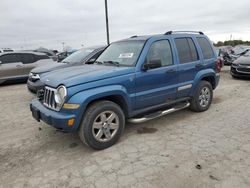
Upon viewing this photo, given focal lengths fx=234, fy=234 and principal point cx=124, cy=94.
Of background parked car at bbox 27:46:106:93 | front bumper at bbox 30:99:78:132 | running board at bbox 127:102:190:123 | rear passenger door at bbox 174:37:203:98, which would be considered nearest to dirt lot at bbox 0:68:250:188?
running board at bbox 127:102:190:123

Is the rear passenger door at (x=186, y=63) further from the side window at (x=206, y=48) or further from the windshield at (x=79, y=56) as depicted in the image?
the windshield at (x=79, y=56)

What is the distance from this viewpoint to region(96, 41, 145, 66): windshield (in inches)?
174

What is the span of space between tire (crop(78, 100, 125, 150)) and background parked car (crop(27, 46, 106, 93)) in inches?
124

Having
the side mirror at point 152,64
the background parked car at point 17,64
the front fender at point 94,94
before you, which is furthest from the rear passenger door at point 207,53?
the background parked car at point 17,64

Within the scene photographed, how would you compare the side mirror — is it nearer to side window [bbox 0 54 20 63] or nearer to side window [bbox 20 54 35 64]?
side window [bbox 20 54 35 64]

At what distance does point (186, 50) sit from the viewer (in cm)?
514

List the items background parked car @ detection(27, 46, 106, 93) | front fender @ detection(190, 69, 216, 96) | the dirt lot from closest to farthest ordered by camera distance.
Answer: the dirt lot
front fender @ detection(190, 69, 216, 96)
background parked car @ detection(27, 46, 106, 93)

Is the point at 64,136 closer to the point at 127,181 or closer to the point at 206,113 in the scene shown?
the point at 127,181

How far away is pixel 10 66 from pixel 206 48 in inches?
331

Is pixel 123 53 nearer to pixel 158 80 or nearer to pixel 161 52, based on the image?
pixel 161 52

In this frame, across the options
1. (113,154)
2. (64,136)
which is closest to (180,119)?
(113,154)

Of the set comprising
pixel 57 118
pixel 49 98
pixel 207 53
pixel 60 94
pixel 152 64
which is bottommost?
pixel 57 118

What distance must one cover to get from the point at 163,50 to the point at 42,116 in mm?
2606

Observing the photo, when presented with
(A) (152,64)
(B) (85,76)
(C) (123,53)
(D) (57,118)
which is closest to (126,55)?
(C) (123,53)
